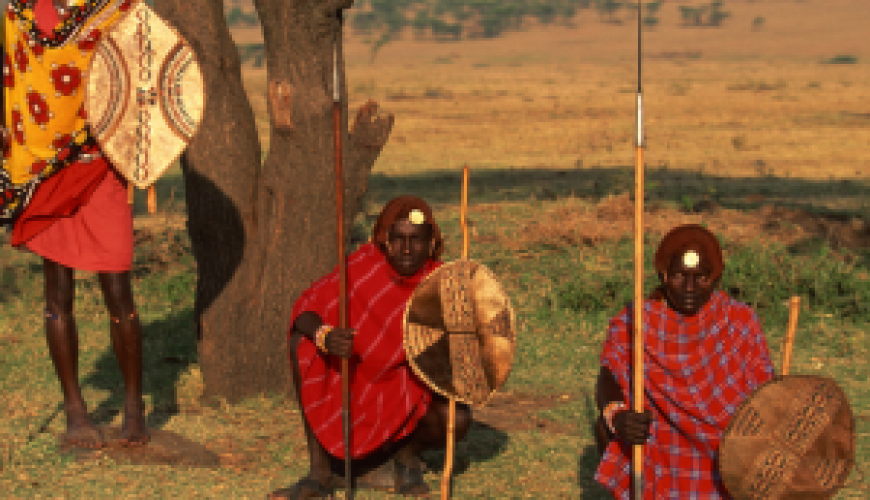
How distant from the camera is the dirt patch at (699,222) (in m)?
9.59

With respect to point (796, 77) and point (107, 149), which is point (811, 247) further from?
point (796, 77)

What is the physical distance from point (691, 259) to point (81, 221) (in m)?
2.63

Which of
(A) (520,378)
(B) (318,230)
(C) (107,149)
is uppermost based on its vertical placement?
(C) (107,149)

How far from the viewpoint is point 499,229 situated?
1014cm

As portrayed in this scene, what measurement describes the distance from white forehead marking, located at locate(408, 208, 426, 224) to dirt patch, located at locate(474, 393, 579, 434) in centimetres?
162

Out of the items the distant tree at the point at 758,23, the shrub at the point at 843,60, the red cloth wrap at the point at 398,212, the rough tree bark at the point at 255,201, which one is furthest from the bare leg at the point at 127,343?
the distant tree at the point at 758,23

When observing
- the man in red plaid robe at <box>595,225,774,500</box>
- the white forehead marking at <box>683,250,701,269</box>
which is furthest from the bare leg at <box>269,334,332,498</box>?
the white forehead marking at <box>683,250,701,269</box>

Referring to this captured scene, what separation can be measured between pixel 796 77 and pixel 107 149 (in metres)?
40.1

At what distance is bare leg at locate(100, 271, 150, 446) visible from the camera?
5184 millimetres

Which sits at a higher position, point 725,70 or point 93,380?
point 725,70

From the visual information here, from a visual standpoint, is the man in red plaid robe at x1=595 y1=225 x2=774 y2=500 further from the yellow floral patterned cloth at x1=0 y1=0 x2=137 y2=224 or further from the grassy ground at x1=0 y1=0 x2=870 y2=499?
the yellow floral patterned cloth at x1=0 y1=0 x2=137 y2=224

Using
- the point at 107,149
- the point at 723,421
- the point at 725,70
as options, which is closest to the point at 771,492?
the point at 723,421

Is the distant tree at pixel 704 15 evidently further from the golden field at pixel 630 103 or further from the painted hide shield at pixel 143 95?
the painted hide shield at pixel 143 95

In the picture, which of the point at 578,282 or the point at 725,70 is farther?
the point at 725,70
